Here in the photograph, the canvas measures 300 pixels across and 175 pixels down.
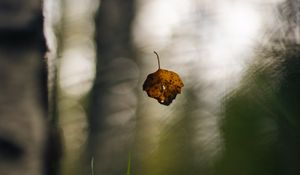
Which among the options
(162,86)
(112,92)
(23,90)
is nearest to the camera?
(23,90)

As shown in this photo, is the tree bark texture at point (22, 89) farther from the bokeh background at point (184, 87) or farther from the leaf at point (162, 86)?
the bokeh background at point (184, 87)

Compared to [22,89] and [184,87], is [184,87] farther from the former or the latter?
[22,89]

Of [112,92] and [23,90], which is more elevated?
[23,90]

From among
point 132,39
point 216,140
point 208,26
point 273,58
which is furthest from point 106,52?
point 273,58

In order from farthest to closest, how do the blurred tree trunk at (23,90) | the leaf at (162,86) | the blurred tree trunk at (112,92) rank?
the blurred tree trunk at (112,92) < the leaf at (162,86) < the blurred tree trunk at (23,90)

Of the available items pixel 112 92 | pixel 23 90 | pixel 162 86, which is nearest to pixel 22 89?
pixel 23 90

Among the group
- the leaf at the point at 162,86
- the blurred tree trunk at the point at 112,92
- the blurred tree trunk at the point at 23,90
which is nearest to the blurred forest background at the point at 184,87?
the blurred tree trunk at the point at 112,92
